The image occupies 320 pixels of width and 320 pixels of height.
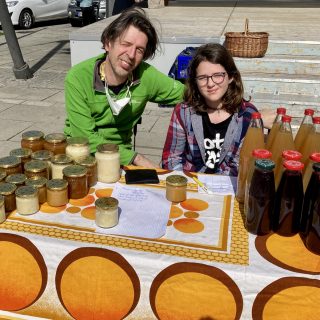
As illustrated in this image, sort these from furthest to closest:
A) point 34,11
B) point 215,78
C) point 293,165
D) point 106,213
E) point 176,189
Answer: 1. point 34,11
2. point 215,78
3. point 176,189
4. point 106,213
5. point 293,165

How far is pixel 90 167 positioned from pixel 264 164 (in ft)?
2.75

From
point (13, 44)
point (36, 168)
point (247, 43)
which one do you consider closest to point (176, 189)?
point (36, 168)

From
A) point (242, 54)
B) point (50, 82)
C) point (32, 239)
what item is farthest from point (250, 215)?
point (50, 82)

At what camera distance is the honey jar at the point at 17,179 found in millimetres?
1777

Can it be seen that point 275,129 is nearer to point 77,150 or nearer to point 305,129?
point 305,129

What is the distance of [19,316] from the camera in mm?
1624

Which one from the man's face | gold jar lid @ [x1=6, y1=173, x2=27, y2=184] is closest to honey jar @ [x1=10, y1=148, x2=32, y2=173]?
gold jar lid @ [x1=6, y1=173, x2=27, y2=184]

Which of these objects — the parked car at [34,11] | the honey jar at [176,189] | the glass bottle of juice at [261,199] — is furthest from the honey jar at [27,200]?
the parked car at [34,11]

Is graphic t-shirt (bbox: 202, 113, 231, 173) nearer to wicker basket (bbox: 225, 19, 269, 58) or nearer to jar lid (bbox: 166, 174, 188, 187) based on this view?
jar lid (bbox: 166, 174, 188, 187)

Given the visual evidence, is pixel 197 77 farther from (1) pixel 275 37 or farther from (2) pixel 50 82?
(2) pixel 50 82

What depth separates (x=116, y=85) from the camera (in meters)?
2.63

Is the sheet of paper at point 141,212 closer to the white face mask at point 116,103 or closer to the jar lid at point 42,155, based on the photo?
the jar lid at point 42,155

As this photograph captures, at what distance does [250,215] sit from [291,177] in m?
0.25

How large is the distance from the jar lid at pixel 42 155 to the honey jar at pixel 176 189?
0.59 metres
